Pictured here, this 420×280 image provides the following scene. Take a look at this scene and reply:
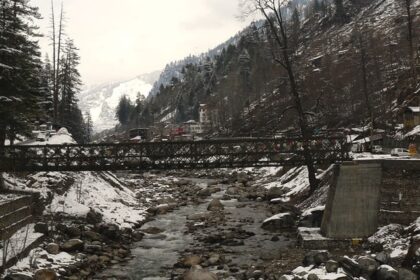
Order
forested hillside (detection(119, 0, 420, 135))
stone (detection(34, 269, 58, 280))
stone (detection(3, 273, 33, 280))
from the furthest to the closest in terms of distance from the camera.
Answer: forested hillside (detection(119, 0, 420, 135)), stone (detection(34, 269, 58, 280)), stone (detection(3, 273, 33, 280))

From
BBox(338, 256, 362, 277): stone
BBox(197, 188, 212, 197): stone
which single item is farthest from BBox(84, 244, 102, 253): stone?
BBox(197, 188, 212, 197): stone

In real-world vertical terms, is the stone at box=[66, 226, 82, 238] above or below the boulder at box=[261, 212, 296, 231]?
above

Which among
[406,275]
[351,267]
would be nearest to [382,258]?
[351,267]

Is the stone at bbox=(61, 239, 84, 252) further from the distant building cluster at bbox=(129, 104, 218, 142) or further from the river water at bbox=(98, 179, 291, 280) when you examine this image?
the distant building cluster at bbox=(129, 104, 218, 142)

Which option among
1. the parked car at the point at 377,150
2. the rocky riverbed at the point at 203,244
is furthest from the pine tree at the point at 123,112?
the parked car at the point at 377,150

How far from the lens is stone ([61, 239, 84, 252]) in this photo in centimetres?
2287

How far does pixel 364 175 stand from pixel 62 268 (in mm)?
15787

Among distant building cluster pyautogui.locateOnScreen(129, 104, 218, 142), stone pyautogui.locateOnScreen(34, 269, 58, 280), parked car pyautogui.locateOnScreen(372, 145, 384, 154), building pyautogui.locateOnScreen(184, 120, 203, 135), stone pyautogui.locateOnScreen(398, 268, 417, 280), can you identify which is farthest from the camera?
building pyautogui.locateOnScreen(184, 120, 203, 135)

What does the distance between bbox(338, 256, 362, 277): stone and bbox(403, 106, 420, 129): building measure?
3139 centimetres

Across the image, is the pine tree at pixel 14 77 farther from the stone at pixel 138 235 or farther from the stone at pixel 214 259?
the stone at pixel 214 259

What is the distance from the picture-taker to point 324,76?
98562mm

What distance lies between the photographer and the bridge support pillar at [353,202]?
23469 millimetres

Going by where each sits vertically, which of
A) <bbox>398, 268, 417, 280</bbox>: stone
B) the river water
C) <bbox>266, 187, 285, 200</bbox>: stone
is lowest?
the river water

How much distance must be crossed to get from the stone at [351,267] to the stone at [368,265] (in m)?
0.15
